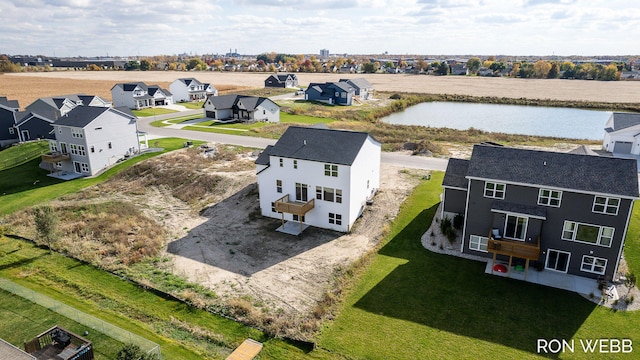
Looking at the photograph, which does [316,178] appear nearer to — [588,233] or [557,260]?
[557,260]

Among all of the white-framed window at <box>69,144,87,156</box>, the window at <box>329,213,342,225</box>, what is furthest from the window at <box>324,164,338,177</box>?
the white-framed window at <box>69,144,87,156</box>

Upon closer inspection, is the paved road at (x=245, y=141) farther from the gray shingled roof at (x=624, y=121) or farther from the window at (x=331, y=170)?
the gray shingled roof at (x=624, y=121)

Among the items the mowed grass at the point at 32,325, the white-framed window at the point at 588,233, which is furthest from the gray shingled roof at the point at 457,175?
the mowed grass at the point at 32,325

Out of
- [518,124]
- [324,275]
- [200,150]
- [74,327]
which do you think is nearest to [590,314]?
[324,275]

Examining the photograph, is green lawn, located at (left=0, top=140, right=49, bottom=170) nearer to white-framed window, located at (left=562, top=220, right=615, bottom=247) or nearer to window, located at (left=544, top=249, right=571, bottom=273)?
window, located at (left=544, top=249, right=571, bottom=273)

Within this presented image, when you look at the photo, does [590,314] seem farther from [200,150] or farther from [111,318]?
[200,150]

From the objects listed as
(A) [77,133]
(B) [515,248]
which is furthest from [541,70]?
(A) [77,133]

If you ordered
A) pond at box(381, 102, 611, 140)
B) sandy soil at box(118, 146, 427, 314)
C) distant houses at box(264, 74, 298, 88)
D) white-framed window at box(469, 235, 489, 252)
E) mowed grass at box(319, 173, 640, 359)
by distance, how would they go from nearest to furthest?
1. mowed grass at box(319, 173, 640, 359)
2. sandy soil at box(118, 146, 427, 314)
3. white-framed window at box(469, 235, 489, 252)
4. pond at box(381, 102, 611, 140)
5. distant houses at box(264, 74, 298, 88)
